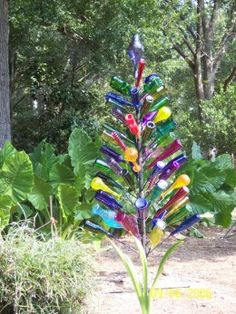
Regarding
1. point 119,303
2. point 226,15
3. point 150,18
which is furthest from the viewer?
point 226,15

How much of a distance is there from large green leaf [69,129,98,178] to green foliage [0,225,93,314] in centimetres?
301

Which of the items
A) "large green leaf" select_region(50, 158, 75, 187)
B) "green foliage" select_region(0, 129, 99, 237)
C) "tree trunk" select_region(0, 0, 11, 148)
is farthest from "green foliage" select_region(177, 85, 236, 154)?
"large green leaf" select_region(50, 158, 75, 187)

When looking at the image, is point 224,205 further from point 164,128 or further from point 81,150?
point 164,128

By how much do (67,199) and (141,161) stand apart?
2467 millimetres

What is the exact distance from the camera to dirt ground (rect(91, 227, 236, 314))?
3.83m

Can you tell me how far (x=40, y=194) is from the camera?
573 centimetres

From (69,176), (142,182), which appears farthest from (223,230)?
(142,182)

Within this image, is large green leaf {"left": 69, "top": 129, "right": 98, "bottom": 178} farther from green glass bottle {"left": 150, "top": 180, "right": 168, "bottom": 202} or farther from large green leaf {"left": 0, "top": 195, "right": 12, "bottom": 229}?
green glass bottle {"left": 150, "top": 180, "right": 168, "bottom": 202}

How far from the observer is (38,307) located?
3.05 m

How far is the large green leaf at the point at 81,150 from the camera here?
630 cm

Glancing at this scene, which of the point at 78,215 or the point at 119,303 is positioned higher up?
the point at 78,215

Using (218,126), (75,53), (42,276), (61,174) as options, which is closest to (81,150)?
(61,174)

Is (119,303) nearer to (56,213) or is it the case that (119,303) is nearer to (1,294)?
(1,294)

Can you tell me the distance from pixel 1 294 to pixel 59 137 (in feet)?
25.9
